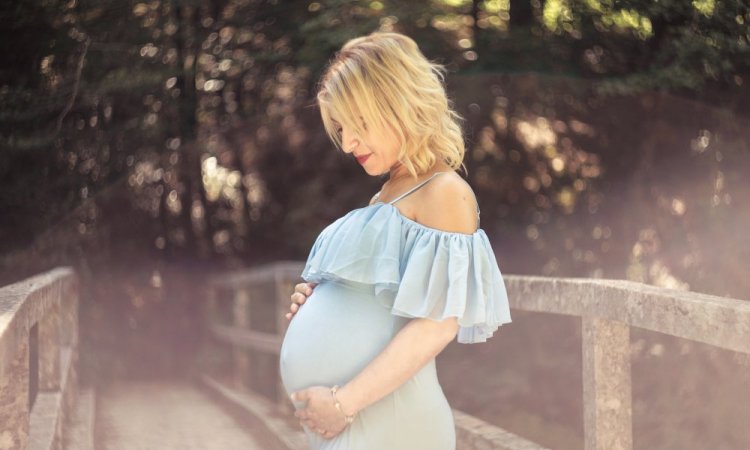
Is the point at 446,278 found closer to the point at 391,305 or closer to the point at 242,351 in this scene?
the point at 391,305

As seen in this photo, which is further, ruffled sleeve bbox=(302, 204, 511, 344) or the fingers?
the fingers

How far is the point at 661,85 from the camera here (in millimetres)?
6547

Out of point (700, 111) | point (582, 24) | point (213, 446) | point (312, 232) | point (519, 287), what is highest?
point (519, 287)

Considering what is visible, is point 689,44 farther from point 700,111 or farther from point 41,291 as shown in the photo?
point 41,291

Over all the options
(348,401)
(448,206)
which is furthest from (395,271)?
(348,401)

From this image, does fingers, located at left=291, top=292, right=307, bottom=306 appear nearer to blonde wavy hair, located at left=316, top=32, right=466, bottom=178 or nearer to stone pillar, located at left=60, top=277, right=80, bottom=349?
blonde wavy hair, located at left=316, top=32, right=466, bottom=178

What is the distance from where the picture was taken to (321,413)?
79.8 inches

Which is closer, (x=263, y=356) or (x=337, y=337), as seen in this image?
(x=337, y=337)

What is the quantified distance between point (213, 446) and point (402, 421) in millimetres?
3740

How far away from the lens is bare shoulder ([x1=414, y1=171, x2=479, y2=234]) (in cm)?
203

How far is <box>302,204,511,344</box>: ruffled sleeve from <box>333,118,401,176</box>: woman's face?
10 cm

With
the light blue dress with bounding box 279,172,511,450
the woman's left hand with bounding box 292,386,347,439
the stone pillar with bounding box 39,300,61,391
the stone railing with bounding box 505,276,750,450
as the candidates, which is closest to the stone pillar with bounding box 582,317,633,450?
the stone railing with bounding box 505,276,750,450

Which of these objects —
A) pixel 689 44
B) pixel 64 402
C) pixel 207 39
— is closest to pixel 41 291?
pixel 64 402

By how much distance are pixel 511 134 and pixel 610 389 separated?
7107 mm
